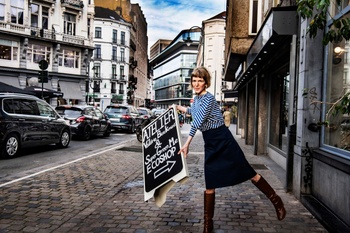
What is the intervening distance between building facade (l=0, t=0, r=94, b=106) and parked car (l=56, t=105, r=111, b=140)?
16189mm

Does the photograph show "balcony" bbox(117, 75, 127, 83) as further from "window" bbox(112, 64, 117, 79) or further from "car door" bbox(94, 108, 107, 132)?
"car door" bbox(94, 108, 107, 132)

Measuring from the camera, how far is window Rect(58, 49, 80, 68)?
40.3 m

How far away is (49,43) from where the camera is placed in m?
39.0

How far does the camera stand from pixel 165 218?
14.8 ft

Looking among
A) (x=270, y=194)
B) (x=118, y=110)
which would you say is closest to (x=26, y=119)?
Result: (x=270, y=194)

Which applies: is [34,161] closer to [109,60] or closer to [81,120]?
[81,120]

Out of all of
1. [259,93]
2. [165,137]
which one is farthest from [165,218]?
[259,93]

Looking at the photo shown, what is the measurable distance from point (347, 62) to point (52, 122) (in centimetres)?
946

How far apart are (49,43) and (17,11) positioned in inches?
193

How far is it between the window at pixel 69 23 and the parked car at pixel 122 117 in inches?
945

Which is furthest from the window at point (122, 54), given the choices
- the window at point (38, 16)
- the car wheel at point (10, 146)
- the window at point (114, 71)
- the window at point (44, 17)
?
the car wheel at point (10, 146)

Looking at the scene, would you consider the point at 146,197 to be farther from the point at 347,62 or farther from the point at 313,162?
the point at 347,62

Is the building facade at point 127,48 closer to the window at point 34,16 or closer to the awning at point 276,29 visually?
the window at point 34,16

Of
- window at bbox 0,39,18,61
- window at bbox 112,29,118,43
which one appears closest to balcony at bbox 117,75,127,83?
window at bbox 112,29,118,43
